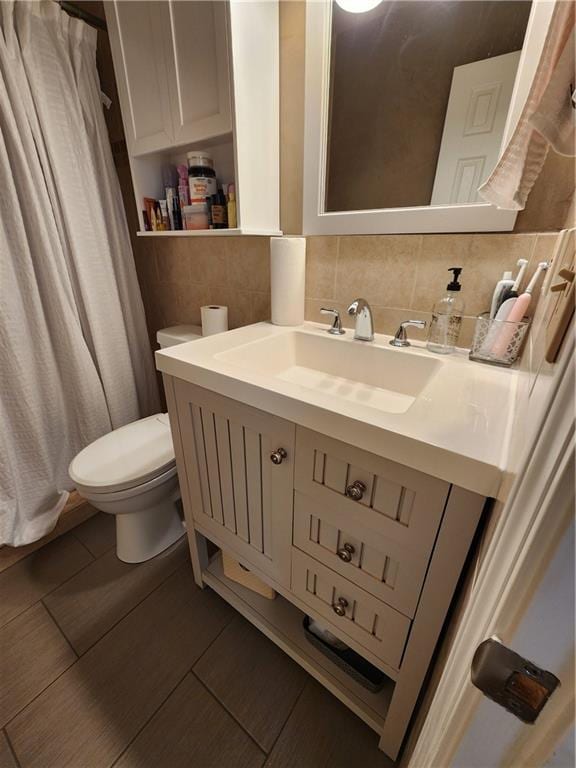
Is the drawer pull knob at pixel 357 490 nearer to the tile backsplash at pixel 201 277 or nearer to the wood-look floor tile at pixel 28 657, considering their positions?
the tile backsplash at pixel 201 277

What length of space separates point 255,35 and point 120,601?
1.81m

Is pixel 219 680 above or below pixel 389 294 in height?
below

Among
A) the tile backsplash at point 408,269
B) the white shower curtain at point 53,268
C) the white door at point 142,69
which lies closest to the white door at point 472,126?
the tile backsplash at point 408,269

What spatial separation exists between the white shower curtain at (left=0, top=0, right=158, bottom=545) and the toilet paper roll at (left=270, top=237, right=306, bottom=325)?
85 centimetres

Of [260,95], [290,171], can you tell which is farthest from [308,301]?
[260,95]

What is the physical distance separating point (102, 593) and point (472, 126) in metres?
1.82

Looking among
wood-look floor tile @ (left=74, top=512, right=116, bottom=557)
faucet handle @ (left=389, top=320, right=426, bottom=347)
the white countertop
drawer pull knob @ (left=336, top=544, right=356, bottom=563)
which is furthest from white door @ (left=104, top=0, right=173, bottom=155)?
wood-look floor tile @ (left=74, top=512, right=116, bottom=557)

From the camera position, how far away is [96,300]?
1.41 m

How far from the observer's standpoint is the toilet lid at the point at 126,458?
109cm

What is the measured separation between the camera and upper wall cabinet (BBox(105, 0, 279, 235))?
34.1 inches

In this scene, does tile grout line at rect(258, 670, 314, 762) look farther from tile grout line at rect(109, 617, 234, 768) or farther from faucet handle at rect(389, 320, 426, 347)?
faucet handle at rect(389, 320, 426, 347)

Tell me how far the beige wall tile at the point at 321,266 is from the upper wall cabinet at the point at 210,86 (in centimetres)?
16

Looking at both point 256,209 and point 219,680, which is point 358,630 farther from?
point 256,209

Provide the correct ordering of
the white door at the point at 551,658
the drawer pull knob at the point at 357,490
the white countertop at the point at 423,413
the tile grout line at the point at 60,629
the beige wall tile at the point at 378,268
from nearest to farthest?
the white door at the point at 551,658
the white countertop at the point at 423,413
the drawer pull knob at the point at 357,490
the beige wall tile at the point at 378,268
the tile grout line at the point at 60,629
